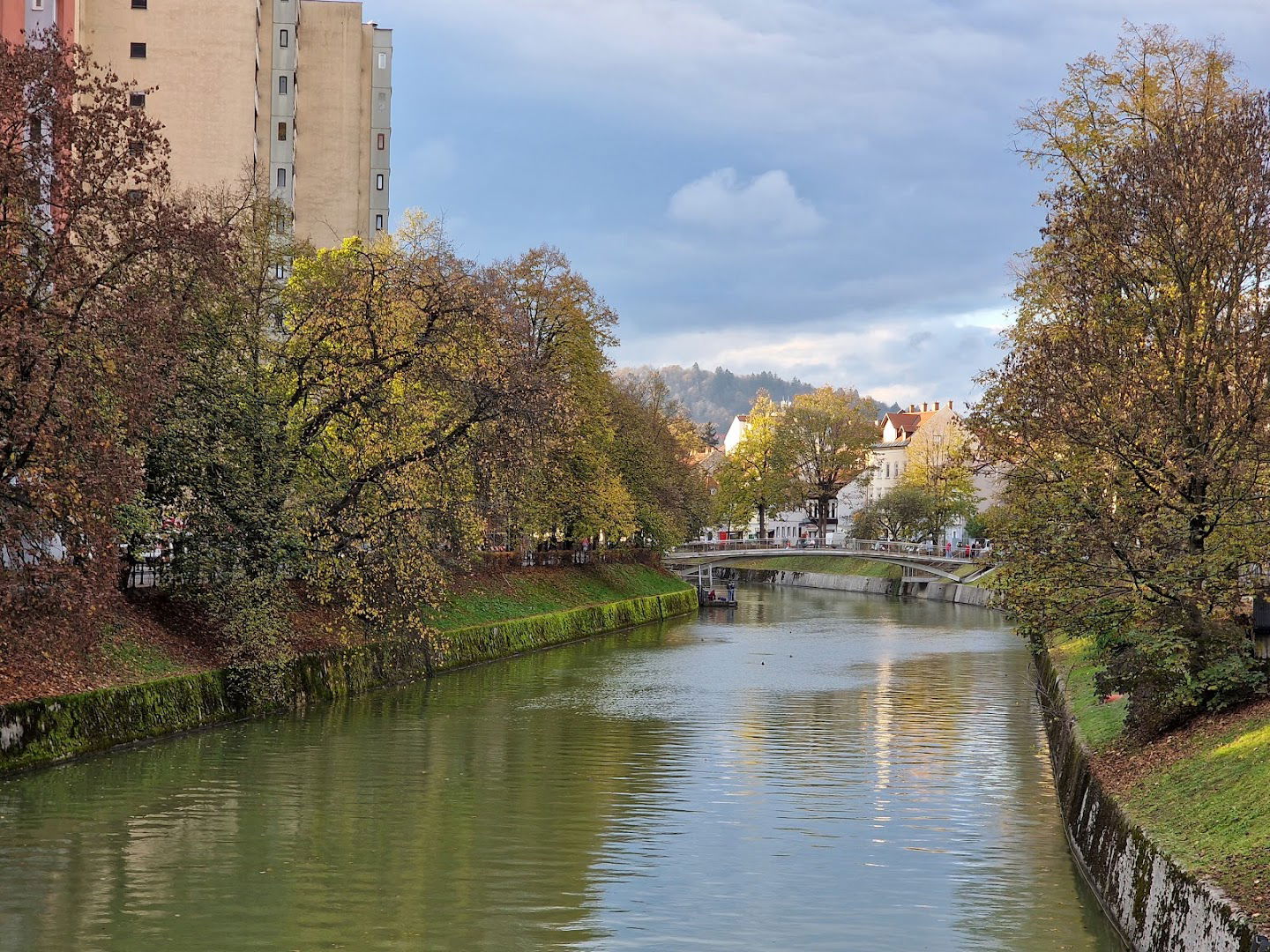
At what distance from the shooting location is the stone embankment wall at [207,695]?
2384 cm

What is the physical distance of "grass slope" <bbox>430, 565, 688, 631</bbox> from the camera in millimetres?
48375

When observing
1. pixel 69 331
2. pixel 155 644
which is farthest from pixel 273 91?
pixel 69 331

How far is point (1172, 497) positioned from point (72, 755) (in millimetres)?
18500

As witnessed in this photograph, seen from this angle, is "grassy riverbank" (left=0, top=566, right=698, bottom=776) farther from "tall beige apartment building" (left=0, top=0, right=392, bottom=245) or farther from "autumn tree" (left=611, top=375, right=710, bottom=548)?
"tall beige apartment building" (left=0, top=0, right=392, bottom=245)

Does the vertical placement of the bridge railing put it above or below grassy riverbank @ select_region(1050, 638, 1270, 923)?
above

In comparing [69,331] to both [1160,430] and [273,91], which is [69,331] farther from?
[273,91]

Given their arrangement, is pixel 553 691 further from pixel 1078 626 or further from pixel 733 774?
pixel 1078 626

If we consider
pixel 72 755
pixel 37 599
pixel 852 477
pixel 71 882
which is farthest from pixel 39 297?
pixel 852 477

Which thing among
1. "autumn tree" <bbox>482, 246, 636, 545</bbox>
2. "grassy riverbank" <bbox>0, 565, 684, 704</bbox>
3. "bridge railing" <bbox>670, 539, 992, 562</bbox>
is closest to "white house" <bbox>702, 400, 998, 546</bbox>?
"bridge railing" <bbox>670, 539, 992, 562</bbox>

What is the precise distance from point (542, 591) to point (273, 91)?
4664 centimetres

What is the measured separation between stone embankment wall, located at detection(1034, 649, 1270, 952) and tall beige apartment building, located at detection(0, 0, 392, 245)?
66500 mm

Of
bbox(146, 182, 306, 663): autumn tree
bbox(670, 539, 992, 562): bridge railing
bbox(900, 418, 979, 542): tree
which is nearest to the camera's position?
bbox(146, 182, 306, 663): autumn tree

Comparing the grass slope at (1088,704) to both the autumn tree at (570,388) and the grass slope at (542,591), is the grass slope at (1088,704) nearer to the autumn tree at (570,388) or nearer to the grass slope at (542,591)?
the grass slope at (542,591)

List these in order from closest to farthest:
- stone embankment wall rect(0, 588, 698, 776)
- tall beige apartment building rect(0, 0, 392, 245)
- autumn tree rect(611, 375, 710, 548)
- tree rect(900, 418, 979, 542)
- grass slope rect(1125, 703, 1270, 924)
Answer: grass slope rect(1125, 703, 1270, 924) → stone embankment wall rect(0, 588, 698, 776) → autumn tree rect(611, 375, 710, 548) → tall beige apartment building rect(0, 0, 392, 245) → tree rect(900, 418, 979, 542)
